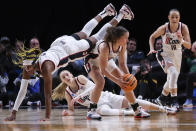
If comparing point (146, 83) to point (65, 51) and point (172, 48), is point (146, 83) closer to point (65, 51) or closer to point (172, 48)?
point (172, 48)

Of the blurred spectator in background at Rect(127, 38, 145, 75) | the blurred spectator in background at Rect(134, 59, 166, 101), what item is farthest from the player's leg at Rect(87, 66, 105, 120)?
the blurred spectator in background at Rect(127, 38, 145, 75)

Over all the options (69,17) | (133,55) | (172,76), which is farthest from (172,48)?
(69,17)

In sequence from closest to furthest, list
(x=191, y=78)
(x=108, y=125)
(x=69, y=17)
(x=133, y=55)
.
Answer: (x=108, y=125), (x=191, y=78), (x=133, y=55), (x=69, y=17)

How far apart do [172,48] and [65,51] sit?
182 centimetres

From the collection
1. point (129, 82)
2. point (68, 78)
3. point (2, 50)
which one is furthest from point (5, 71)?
point (129, 82)

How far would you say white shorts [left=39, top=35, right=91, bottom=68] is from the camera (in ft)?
13.2

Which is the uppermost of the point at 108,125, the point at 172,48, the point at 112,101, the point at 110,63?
the point at 172,48

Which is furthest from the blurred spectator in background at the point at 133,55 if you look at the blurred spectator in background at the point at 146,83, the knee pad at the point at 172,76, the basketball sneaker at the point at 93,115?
the basketball sneaker at the point at 93,115

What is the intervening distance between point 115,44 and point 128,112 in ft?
3.54

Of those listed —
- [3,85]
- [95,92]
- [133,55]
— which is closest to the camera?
[95,92]

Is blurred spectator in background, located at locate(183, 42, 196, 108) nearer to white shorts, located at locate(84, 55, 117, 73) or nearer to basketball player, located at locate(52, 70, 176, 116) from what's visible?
basketball player, located at locate(52, 70, 176, 116)

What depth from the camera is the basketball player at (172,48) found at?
504cm

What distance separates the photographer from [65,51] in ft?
13.8

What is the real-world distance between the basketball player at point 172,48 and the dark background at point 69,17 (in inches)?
124
